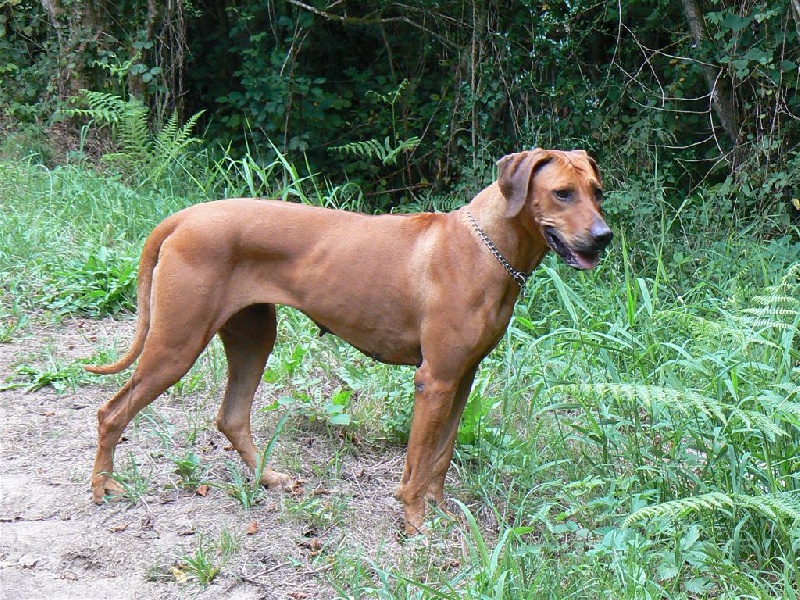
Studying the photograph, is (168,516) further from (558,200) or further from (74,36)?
(74,36)

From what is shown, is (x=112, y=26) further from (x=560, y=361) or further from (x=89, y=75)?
(x=560, y=361)

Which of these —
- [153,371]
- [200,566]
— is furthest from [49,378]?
[200,566]

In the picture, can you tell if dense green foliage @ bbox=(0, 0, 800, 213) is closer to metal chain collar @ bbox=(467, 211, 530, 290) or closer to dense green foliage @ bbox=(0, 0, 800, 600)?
dense green foliage @ bbox=(0, 0, 800, 600)

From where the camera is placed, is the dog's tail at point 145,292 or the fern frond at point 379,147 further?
the fern frond at point 379,147

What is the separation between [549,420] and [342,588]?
177 centimetres

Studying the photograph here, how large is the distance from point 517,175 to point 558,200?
19 centimetres

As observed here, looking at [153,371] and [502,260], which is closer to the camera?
[502,260]

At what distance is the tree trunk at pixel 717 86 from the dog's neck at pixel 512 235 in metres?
4.70

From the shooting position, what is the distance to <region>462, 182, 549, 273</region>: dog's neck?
3840 millimetres

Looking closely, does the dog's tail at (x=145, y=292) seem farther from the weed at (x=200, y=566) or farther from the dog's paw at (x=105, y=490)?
the weed at (x=200, y=566)

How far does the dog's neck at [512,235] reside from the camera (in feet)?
12.6

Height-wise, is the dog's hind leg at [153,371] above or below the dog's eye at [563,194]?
below

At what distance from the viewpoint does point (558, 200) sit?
3.69 m

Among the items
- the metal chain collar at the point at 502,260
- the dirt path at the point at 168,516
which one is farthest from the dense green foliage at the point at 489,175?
the metal chain collar at the point at 502,260
